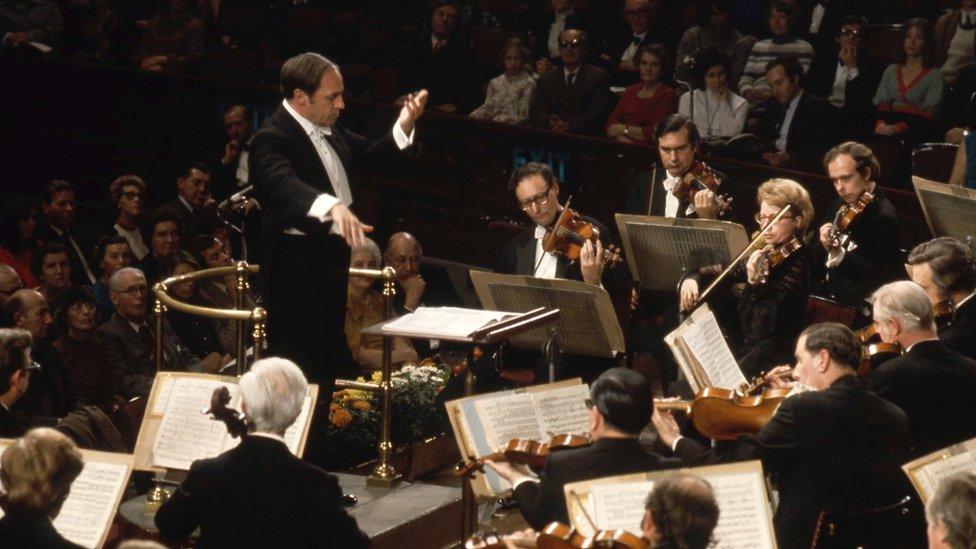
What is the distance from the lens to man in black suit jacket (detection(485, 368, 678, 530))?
4.07 m

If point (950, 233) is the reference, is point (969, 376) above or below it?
below

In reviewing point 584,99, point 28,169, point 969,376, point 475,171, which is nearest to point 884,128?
point 584,99

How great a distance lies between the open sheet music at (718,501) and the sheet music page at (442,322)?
41.4 inches

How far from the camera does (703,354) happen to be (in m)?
5.17

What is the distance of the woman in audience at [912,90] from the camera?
8.47m

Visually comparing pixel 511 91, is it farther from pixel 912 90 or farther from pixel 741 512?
pixel 741 512

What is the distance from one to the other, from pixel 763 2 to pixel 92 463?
279 inches

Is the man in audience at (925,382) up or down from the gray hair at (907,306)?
down

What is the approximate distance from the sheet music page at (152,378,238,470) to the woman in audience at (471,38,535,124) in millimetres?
5226

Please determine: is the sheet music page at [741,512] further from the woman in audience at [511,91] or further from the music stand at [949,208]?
the woman in audience at [511,91]

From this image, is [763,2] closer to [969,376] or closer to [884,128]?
[884,128]

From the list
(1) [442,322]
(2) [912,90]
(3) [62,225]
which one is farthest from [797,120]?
(3) [62,225]

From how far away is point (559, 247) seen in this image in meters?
6.09

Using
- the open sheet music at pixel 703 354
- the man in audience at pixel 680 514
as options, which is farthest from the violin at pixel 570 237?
the man in audience at pixel 680 514
